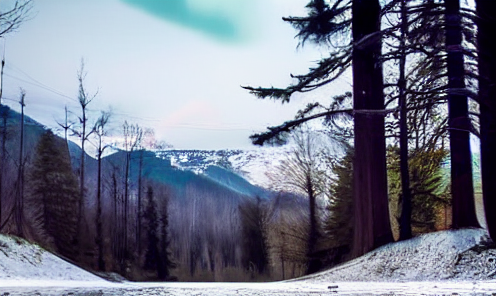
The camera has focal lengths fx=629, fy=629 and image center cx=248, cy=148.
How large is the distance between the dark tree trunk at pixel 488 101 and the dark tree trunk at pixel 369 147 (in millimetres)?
417

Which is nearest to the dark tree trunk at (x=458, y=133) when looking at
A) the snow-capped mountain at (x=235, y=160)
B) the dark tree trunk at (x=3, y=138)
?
the snow-capped mountain at (x=235, y=160)

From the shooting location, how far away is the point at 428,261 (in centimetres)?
270

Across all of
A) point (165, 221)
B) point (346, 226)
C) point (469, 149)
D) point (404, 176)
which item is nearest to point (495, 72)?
point (469, 149)

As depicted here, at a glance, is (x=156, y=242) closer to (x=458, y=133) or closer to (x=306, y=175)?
(x=306, y=175)

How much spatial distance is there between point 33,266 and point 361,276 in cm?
146

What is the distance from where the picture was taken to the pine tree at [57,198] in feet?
9.34

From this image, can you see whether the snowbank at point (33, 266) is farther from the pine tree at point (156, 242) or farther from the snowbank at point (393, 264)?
the pine tree at point (156, 242)

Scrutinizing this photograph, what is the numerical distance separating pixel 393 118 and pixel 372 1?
0.56 metres

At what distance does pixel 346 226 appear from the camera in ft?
9.23

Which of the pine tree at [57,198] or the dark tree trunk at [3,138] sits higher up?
the dark tree trunk at [3,138]

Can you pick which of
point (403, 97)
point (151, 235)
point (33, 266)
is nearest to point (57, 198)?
point (33, 266)

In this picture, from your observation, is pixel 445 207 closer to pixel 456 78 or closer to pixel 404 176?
pixel 404 176

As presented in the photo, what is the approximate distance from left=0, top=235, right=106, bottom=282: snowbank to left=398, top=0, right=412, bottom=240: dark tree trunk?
1.38 meters

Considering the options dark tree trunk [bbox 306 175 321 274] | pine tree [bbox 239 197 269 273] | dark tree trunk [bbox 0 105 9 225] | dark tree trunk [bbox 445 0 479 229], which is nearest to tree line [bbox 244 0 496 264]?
dark tree trunk [bbox 445 0 479 229]
